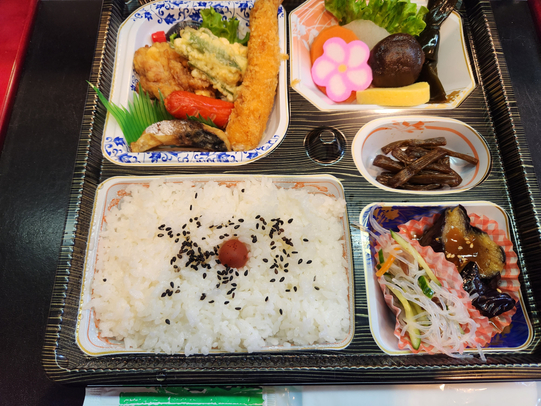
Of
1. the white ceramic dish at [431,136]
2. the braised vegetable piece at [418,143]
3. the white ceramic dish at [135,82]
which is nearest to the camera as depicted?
the white ceramic dish at [135,82]

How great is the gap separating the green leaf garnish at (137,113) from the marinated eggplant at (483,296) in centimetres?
217

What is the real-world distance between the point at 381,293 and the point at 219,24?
2281 millimetres

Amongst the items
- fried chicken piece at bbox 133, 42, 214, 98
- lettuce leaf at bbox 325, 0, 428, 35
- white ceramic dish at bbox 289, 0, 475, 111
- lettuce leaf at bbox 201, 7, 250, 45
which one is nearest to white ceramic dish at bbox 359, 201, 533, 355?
white ceramic dish at bbox 289, 0, 475, 111

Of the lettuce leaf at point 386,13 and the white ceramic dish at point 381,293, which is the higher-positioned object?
the lettuce leaf at point 386,13

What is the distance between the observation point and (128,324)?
1.61 m

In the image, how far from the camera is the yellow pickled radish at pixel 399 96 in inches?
84.4

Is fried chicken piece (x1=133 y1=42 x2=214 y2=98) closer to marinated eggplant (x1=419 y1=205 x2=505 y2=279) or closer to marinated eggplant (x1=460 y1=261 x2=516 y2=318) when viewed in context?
marinated eggplant (x1=419 y1=205 x2=505 y2=279)

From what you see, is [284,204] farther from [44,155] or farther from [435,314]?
[44,155]

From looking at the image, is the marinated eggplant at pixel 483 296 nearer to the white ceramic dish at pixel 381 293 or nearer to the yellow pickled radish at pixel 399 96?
the white ceramic dish at pixel 381 293

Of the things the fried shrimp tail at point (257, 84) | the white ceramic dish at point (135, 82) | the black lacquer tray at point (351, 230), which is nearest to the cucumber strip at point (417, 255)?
the black lacquer tray at point (351, 230)

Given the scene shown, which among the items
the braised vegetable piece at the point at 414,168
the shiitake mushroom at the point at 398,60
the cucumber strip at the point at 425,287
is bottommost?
the cucumber strip at the point at 425,287

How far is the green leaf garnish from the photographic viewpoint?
6.74ft

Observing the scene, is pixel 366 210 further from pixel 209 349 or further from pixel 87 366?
pixel 87 366

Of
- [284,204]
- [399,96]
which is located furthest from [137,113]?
[399,96]
